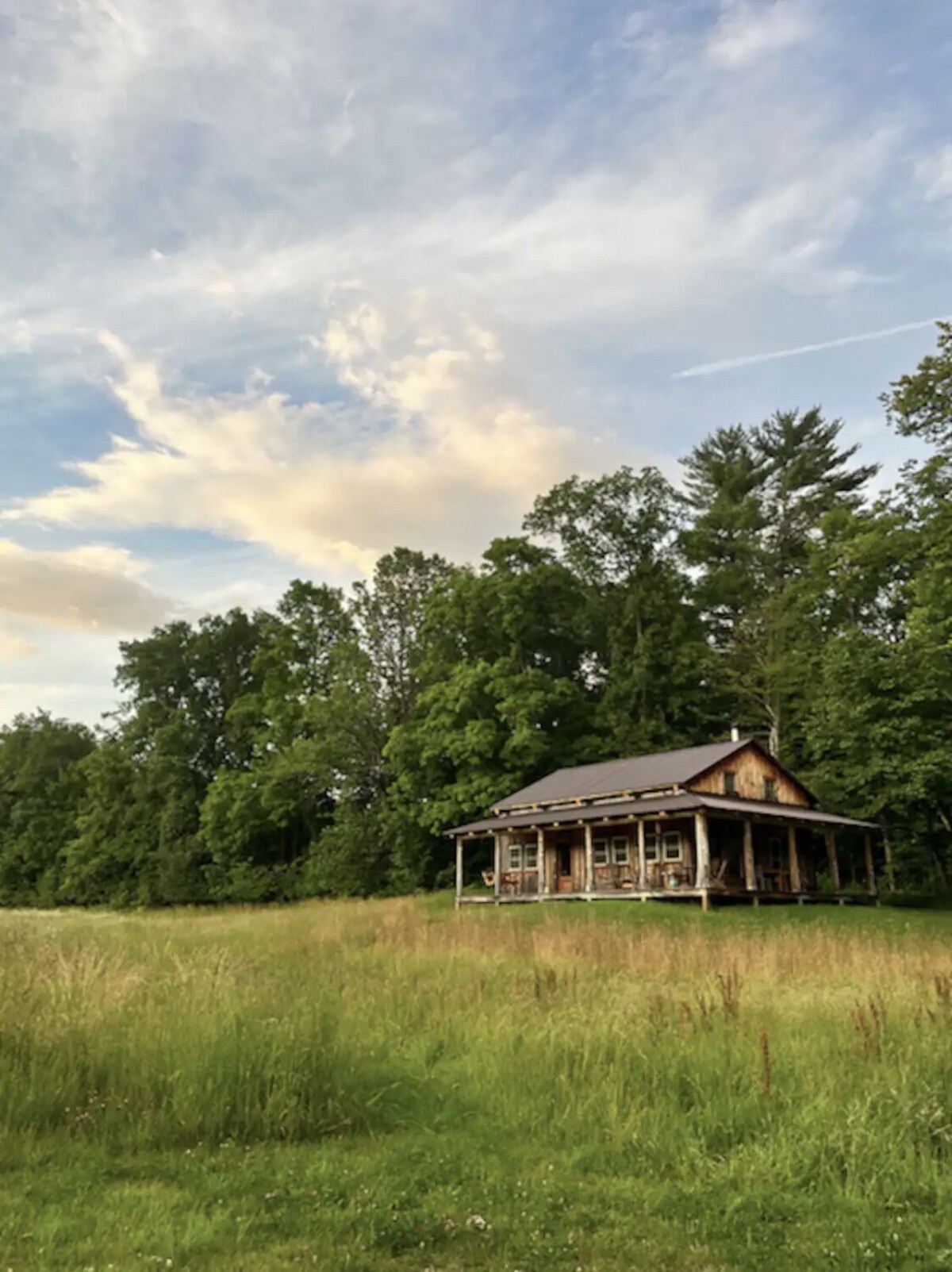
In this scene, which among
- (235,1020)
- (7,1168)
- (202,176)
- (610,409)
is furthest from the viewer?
(610,409)

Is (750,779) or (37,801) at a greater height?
(37,801)

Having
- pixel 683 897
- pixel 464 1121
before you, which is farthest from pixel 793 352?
pixel 464 1121

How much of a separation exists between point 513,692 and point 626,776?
11.4 metres

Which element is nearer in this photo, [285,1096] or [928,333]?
[285,1096]

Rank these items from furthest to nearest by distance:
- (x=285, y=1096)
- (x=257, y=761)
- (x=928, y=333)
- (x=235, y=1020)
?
(x=257, y=761)
(x=928, y=333)
(x=235, y=1020)
(x=285, y=1096)

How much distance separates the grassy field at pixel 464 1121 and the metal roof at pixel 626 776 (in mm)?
21322

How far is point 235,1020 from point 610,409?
16.6 m

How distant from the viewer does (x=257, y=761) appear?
5541cm

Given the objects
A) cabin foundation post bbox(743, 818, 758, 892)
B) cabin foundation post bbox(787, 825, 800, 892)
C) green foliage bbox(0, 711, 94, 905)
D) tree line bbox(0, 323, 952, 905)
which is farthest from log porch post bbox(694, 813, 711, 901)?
green foliage bbox(0, 711, 94, 905)

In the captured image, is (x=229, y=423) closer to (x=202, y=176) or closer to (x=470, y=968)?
(x=202, y=176)

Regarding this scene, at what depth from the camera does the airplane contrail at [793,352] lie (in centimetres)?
2735

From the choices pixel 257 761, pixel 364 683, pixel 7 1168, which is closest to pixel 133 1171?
pixel 7 1168

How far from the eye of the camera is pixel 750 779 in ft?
109

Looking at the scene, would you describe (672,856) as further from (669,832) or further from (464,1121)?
(464,1121)
